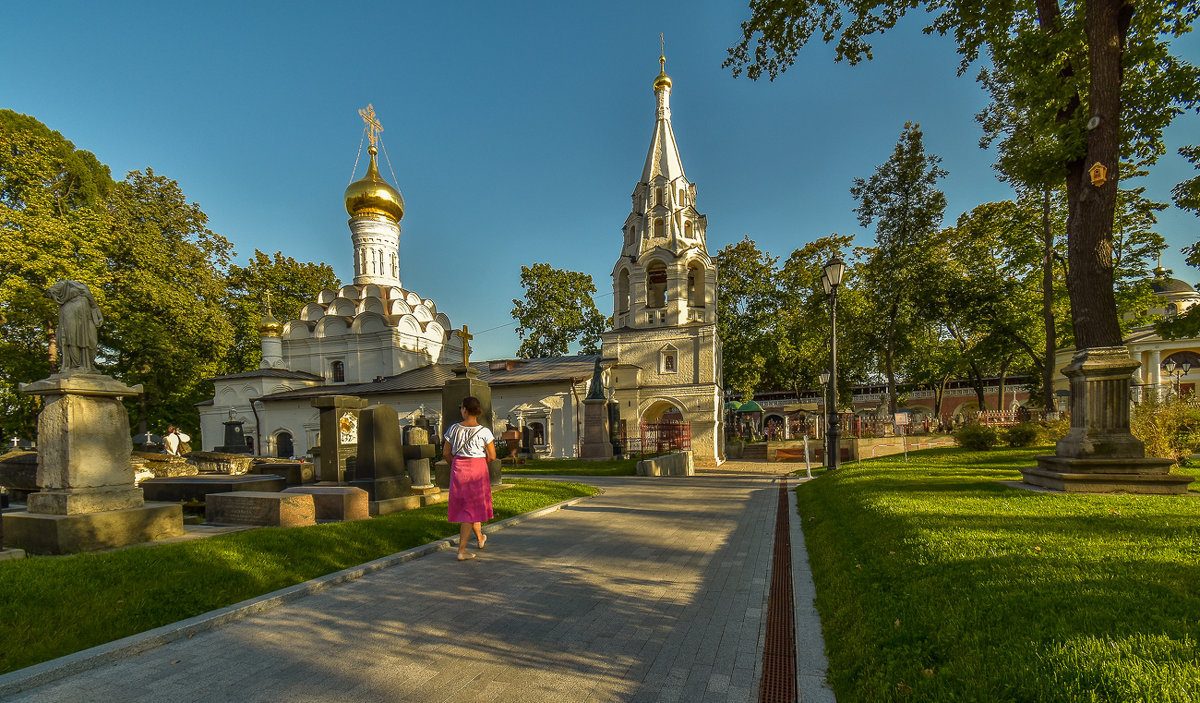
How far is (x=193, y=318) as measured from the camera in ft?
90.5

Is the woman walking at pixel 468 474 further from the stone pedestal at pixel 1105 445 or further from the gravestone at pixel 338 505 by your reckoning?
the stone pedestal at pixel 1105 445

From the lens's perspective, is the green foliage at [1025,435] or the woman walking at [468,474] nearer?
the woman walking at [468,474]

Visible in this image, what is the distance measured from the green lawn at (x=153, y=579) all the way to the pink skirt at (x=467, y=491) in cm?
94

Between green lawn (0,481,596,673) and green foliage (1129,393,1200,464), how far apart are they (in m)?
11.6

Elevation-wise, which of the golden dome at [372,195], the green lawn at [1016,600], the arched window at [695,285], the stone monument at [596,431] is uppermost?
the golden dome at [372,195]

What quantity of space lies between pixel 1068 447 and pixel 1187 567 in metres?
4.50

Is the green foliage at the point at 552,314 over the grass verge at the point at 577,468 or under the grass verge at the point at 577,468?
over

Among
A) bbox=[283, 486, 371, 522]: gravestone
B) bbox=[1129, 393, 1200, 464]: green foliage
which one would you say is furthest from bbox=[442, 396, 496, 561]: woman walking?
bbox=[1129, 393, 1200, 464]: green foliage

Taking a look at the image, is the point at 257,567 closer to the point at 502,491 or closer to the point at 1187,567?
the point at 502,491

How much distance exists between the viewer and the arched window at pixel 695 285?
1073 inches

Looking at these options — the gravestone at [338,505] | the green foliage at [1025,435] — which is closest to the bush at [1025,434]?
the green foliage at [1025,435]

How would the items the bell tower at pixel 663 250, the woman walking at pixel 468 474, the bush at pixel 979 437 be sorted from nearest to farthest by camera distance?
1. the woman walking at pixel 468 474
2. the bush at pixel 979 437
3. the bell tower at pixel 663 250

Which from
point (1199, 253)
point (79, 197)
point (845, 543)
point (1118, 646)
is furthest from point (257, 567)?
point (79, 197)

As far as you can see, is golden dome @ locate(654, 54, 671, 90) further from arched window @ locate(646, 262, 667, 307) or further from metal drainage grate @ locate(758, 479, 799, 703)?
metal drainage grate @ locate(758, 479, 799, 703)
